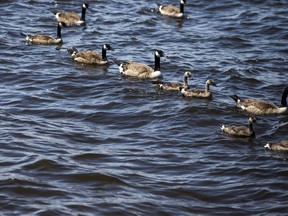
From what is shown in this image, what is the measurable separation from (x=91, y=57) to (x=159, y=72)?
2206 millimetres

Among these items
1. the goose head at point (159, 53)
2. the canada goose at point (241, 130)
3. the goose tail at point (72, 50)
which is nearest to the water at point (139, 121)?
the canada goose at point (241, 130)

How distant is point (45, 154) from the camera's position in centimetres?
1586

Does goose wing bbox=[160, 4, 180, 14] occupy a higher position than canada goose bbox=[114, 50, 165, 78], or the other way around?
goose wing bbox=[160, 4, 180, 14]

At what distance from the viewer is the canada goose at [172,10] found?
94.3 ft

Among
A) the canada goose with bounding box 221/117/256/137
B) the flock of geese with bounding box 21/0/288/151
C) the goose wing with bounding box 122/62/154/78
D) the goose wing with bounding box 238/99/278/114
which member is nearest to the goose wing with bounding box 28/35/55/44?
the flock of geese with bounding box 21/0/288/151

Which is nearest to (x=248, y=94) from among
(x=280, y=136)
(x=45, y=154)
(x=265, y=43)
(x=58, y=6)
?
(x=280, y=136)

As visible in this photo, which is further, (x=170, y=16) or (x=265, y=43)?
(x=170, y=16)

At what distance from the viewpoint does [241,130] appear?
17203 mm

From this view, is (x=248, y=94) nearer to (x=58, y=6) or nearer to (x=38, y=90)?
(x=38, y=90)

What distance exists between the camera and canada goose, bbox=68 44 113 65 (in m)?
Result: 22.7

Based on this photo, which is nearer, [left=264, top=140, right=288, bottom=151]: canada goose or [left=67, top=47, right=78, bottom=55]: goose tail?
[left=264, top=140, right=288, bottom=151]: canada goose

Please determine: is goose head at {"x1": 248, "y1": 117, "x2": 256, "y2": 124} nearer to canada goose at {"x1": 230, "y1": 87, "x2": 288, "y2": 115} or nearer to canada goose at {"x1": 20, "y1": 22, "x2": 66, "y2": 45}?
canada goose at {"x1": 230, "y1": 87, "x2": 288, "y2": 115}

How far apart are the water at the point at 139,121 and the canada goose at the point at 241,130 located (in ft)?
0.53

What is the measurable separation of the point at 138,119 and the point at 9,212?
19.1 ft
